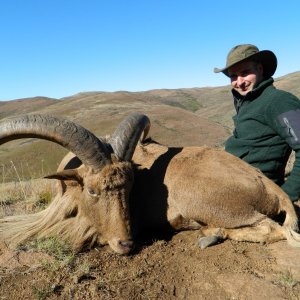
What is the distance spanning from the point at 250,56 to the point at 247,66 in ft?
0.68

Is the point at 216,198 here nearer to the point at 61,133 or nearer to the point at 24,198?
the point at 61,133

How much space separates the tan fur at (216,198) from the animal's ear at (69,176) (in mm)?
925

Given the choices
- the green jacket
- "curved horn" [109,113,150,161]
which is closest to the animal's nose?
"curved horn" [109,113,150,161]

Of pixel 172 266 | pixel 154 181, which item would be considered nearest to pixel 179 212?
pixel 154 181

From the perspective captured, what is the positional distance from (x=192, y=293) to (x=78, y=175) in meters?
2.19

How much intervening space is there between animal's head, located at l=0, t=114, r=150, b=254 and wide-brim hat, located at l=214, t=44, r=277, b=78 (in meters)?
2.21

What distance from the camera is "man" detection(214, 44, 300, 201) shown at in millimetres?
5750

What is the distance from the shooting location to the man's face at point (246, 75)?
254 inches

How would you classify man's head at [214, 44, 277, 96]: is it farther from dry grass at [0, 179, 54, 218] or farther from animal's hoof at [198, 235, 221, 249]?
dry grass at [0, 179, 54, 218]

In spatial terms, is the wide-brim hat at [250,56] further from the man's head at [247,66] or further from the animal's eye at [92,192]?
the animal's eye at [92,192]

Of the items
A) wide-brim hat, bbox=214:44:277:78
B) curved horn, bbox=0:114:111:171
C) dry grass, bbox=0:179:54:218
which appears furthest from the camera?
dry grass, bbox=0:179:54:218

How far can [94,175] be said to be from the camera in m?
5.47

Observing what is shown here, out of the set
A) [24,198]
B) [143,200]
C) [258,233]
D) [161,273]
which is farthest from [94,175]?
[24,198]

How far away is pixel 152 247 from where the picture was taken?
5.45 m
